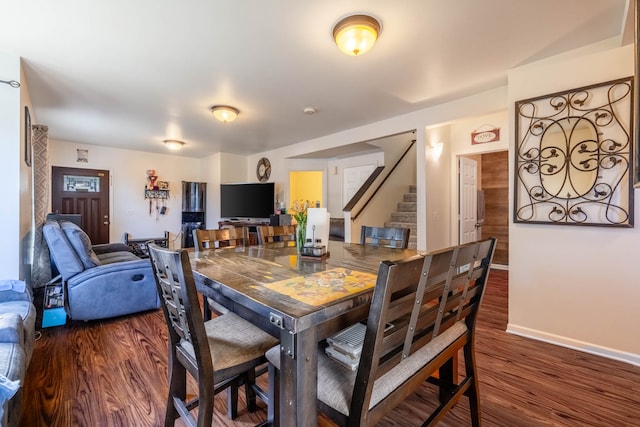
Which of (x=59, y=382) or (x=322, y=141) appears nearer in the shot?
(x=59, y=382)

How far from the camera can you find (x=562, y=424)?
154 centimetres

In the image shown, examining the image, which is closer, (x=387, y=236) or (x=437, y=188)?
(x=387, y=236)

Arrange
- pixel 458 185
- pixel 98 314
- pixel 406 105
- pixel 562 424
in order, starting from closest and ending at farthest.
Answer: pixel 562 424
pixel 98 314
pixel 406 105
pixel 458 185

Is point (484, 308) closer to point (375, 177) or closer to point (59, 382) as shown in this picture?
point (375, 177)

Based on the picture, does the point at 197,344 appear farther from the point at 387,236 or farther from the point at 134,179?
the point at 134,179

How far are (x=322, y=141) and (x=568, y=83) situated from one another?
3501 mm

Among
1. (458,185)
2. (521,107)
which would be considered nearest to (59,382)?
(521,107)

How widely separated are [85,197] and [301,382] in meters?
6.89

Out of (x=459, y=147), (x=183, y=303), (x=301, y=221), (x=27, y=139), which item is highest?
(x=459, y=147)

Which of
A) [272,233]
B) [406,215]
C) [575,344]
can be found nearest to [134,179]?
[272,233]

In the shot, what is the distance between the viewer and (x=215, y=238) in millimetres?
2355

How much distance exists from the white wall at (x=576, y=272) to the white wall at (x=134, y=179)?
6.22 m

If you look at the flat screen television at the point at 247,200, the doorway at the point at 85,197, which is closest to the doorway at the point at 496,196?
the flat screen television at the point at 247,200

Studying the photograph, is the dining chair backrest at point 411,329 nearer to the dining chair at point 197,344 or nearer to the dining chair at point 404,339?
the dining chair at point 404,339
